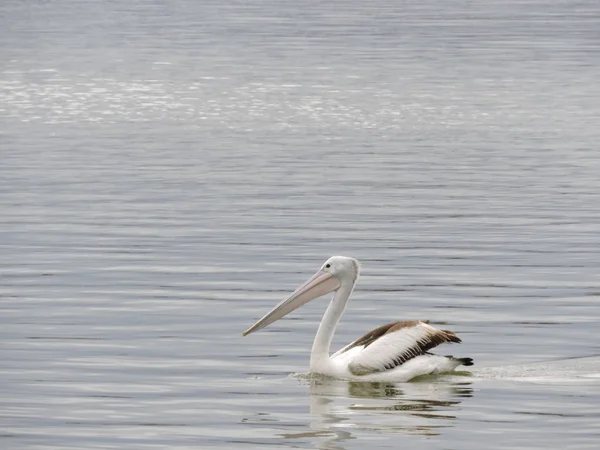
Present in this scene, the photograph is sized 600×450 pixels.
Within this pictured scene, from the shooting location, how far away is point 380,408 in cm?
986

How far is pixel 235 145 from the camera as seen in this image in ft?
82.3

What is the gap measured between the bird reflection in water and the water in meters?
0.03

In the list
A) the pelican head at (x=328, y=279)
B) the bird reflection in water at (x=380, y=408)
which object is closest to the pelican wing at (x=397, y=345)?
the bird reflection in water at (x=380, y=408)

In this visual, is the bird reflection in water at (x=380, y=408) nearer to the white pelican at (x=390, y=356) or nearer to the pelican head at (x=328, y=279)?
the white pelican at (x=390, y=356)

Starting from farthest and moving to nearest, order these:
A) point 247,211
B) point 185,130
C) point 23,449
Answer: point 185,130
point 247,211
point 23,449

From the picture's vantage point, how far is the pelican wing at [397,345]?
10.4 metres

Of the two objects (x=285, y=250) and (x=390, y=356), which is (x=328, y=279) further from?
(x=285, y=250)

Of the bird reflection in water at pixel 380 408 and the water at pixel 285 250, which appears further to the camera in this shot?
the water at pixel 285 250

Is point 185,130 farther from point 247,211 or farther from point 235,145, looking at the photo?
point 247,211

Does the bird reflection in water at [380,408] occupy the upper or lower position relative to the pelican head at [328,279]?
lower

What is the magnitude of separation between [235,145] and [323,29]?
38.3m

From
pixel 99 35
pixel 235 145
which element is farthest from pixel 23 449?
pixel 99 35

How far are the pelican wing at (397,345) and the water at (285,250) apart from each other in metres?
0.16

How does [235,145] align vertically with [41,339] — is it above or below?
above
